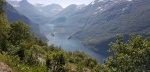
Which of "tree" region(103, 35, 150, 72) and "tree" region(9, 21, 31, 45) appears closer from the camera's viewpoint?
"tree" region(103, 35, 150, 72)

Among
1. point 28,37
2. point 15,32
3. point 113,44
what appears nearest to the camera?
point 113,44

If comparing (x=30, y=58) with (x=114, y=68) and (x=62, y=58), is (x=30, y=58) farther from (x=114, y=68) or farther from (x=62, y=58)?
(x=114, y=68)

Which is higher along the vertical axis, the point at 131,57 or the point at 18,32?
the point at 131,57

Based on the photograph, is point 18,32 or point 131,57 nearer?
point 131,57

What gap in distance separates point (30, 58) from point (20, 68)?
2016 cm

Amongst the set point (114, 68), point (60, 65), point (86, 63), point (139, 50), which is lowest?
point (86, 63)

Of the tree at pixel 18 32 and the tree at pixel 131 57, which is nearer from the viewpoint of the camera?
the tree at pixel 131 57

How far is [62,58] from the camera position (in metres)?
50.7

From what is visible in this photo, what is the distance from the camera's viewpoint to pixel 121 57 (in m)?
20.7

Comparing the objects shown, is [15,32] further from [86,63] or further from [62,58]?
[86,63]

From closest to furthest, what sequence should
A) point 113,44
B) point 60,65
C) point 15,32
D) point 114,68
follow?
point 114,68 → point 113,44 → point 60,65 → point 15,32

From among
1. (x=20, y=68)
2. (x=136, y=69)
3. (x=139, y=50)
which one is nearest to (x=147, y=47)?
(x=139, y=50)

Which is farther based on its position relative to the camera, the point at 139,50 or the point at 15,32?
the point at 15,32

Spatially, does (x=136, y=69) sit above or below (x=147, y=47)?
below
